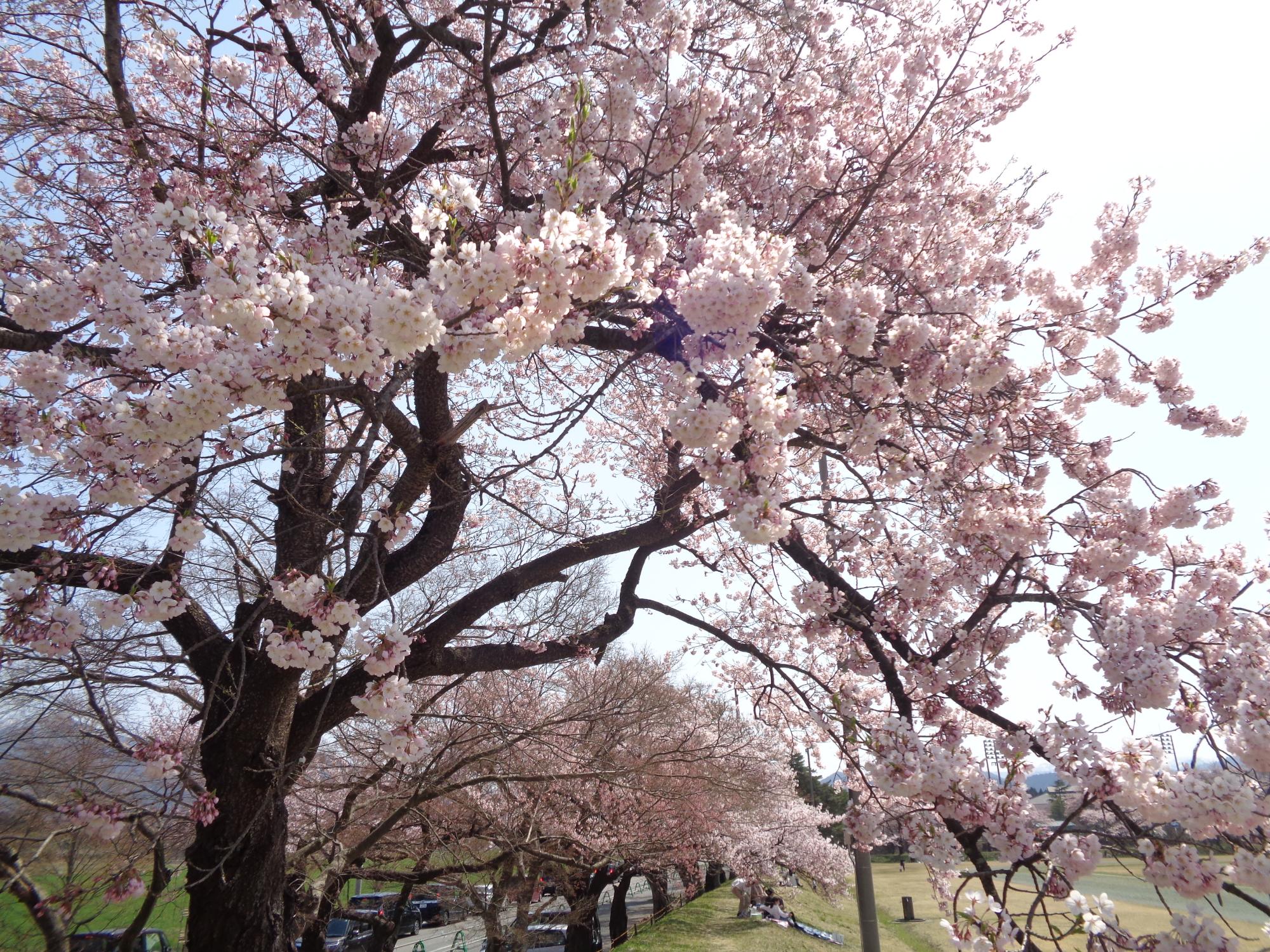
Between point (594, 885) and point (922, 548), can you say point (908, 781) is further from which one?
point (594, 885)

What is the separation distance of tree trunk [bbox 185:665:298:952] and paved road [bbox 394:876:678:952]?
25.9ft

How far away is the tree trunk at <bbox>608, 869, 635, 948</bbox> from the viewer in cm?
1455

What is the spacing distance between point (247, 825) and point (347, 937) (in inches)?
555

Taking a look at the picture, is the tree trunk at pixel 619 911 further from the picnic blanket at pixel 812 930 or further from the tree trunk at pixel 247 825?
the tree trunk at pixel 247 825

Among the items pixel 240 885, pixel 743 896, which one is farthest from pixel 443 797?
pixel 743 896

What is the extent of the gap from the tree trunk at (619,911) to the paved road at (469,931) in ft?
1.48

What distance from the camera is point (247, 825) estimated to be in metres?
3.98

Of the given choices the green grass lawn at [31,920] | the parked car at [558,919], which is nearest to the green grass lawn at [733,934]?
the parked car at [558,919]

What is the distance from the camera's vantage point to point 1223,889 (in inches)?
98.9

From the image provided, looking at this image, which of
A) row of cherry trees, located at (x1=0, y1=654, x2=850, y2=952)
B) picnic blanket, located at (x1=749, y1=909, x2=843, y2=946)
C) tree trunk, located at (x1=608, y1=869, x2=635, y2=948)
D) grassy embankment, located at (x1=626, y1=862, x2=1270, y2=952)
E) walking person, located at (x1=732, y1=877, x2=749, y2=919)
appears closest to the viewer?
row of cherry trees, located at (x1=0, y1=654, x2=850, y2=952)

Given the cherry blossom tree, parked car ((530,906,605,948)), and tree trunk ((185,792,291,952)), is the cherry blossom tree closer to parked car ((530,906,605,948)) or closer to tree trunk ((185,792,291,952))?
tree trunk ((185,792,291,952))

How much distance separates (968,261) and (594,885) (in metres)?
13.3

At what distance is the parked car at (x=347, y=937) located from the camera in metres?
14.6

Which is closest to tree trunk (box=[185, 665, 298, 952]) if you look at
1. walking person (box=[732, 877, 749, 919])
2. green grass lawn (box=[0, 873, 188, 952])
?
green grass lawn (box=[0, 873, 188, 952])
